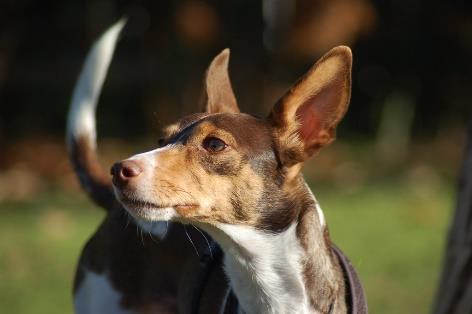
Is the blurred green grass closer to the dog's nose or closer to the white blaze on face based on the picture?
the white blaze on face

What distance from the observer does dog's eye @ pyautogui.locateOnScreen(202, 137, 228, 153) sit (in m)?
3.43

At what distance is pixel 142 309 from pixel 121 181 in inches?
47.2

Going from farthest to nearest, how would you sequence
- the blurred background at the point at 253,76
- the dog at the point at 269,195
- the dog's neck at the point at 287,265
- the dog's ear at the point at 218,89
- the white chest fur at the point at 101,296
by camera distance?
the blurred background at the point at 253,76 → the white chest fur at the point at 101,296 → the dog's ear at the point at 218,89 → the dog's neck at the point at 287,265 → the dog at the point at 269,195

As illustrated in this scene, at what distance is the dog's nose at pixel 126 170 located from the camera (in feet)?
10.5

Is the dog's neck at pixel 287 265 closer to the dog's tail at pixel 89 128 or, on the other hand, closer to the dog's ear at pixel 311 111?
the dog's ear at pixel 311 111

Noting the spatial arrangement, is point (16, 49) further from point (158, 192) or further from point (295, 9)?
point (158, 192)

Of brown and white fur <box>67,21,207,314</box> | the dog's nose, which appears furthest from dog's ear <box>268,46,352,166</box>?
brown and white fur <box>67,21,207,314</box>

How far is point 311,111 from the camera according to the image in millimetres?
3596

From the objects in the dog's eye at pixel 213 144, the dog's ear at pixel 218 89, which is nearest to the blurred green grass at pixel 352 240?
the dog's ear at pixel 218 89

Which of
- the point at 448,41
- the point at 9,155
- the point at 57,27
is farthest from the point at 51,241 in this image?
the point at 448,41

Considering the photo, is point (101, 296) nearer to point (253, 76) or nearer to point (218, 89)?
point (218, 89)

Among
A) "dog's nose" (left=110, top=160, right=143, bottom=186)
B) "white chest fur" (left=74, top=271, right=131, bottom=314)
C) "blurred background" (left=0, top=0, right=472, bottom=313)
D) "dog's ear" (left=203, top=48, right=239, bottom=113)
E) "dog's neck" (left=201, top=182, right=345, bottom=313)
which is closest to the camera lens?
"dog's nose" (left=110, top=160, right=143, bottom=186)

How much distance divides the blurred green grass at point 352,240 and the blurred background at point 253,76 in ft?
0.41

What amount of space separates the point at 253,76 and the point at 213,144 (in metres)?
8.15
